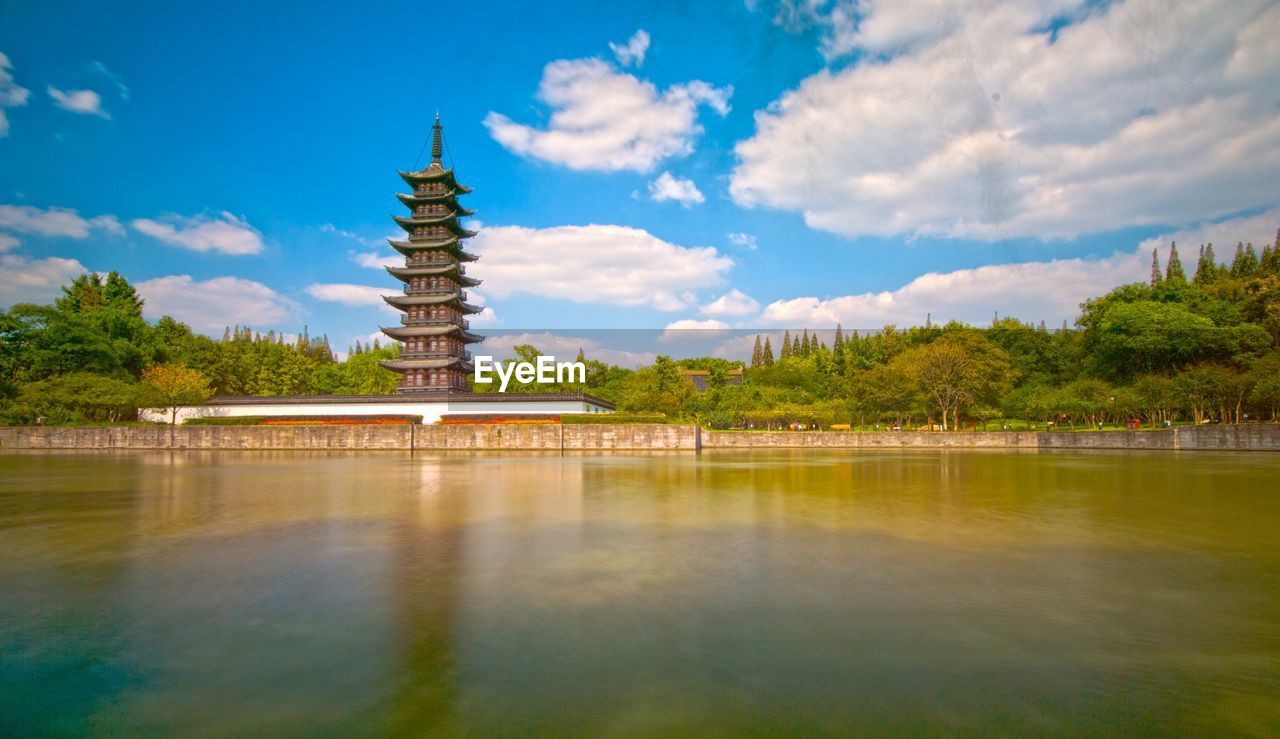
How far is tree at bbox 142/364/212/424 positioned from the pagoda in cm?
1271

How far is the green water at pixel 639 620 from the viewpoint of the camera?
4.52m

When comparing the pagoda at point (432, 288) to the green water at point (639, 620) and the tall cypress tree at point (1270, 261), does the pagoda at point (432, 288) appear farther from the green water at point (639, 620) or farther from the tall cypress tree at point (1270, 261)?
the tall cypress tree at point (1270, 261)

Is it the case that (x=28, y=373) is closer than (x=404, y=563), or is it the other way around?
(x=404, y=563)

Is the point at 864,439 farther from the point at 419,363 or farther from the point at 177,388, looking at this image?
the point at 177,388

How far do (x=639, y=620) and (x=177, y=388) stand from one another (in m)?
53.2

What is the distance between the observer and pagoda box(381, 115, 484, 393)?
2119 inches

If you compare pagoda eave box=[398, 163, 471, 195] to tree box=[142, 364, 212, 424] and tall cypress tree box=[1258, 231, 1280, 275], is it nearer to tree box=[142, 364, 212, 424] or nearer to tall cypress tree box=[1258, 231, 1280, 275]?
tree box=[142, 364, 212, 424]

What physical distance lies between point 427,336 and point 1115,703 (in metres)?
54.2

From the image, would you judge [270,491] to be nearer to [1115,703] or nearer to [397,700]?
[397,700]

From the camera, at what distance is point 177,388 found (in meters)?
48.2

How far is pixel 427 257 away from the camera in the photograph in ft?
184

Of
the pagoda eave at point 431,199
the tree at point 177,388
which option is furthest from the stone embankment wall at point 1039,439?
the tree at point 177,388

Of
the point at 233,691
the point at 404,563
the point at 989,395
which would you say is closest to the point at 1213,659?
the point at 233,691

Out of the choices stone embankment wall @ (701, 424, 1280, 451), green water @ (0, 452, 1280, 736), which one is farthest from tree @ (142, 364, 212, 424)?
green water @ (0, 452, 1280, 736)
